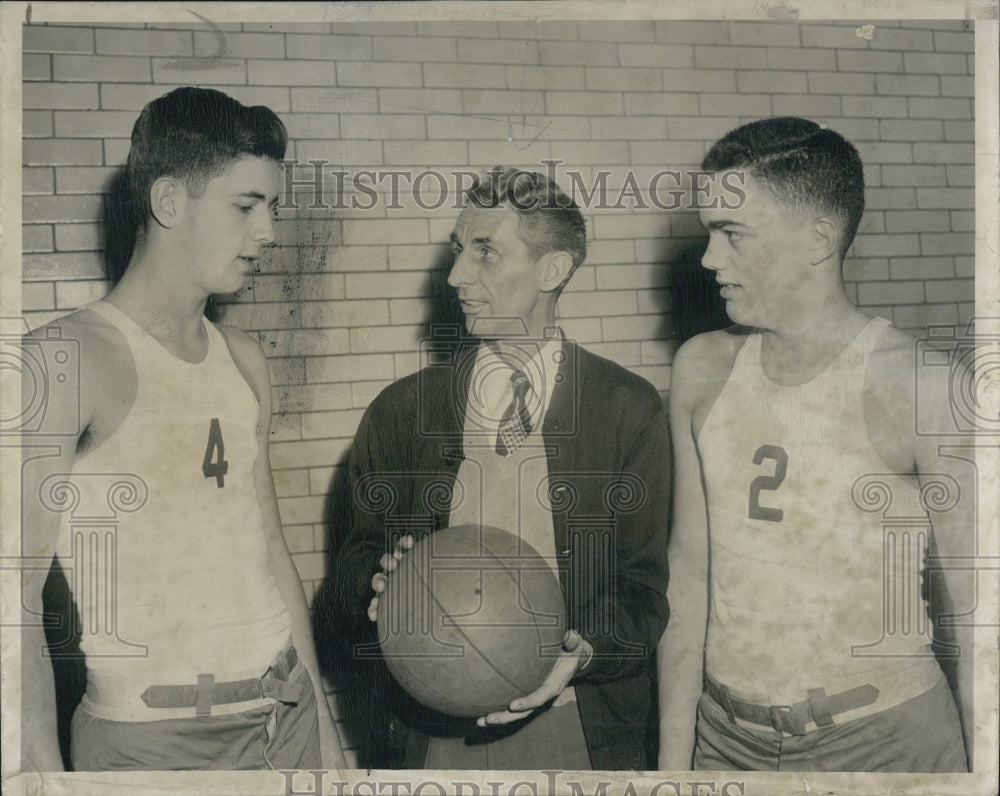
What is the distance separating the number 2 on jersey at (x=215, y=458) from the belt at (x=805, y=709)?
211cm

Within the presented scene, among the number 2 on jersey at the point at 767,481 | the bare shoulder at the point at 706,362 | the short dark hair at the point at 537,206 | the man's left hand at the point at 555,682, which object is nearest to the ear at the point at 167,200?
the short dark hair at the point at 537,206

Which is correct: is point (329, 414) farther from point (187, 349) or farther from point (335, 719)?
point (335, 719)

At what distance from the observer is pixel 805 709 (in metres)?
3.44

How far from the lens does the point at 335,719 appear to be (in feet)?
11.9

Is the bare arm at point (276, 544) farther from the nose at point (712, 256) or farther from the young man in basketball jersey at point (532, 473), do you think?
the nose at point (712, 256)

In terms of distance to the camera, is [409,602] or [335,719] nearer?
[409,602]

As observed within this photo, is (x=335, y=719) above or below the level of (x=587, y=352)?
below

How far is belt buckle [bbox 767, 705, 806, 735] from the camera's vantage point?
343 cm

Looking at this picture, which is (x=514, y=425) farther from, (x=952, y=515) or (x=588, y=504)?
(x=952, y=515)

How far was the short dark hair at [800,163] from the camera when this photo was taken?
3504mm

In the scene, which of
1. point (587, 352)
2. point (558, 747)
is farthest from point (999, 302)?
point (558, 747)

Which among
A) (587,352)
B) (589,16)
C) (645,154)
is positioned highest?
(589,16)

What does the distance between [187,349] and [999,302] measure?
3.21 metres

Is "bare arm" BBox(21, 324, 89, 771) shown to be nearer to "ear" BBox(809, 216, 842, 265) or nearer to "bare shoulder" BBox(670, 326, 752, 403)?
"bare shoulder" BBox(670, 326, 752, 403)
